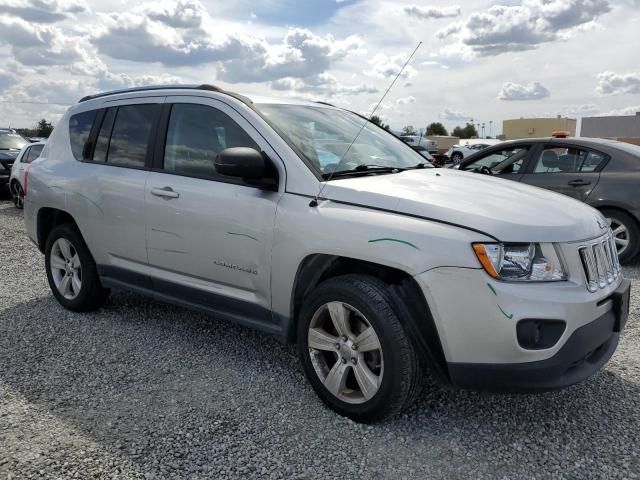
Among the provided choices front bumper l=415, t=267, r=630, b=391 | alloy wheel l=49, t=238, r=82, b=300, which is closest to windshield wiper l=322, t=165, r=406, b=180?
front bumper l=415, t=267, r=630, b=391

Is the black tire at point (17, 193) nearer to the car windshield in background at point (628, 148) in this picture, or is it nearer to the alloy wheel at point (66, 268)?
the alloy wheel at point (66, 268)

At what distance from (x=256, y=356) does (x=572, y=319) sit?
7.11ft

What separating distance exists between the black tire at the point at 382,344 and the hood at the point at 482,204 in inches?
17.2

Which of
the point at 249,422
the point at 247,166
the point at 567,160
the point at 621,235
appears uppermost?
the point at 247,166

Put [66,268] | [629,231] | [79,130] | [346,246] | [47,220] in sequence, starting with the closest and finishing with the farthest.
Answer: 1. [346,246]
2. [79,130]
3. [66,268]
4. [47,220]
5. [629,231]

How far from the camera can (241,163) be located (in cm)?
320

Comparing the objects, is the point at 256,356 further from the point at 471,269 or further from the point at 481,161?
the point at 481,161

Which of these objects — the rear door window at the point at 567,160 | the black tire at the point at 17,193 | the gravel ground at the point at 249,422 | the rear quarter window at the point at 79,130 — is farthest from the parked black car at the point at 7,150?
the rear door window at the point at 567,160

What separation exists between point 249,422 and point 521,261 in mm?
1651

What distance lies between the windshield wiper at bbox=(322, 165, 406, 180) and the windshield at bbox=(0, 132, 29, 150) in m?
13.9

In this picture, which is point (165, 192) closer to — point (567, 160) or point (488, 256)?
point (488, 256)

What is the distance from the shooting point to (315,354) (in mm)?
3221

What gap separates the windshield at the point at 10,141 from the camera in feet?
48.5

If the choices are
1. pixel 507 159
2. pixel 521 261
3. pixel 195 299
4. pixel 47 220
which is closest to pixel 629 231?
pixel 507 159
